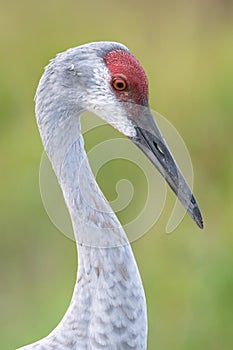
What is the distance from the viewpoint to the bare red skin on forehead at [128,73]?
3.33m

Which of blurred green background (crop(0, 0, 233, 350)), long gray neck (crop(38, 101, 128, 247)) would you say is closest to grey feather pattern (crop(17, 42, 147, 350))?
long gray neck (crop(38, 101, 128, 247))

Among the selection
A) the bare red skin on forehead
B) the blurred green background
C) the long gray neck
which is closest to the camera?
the bare red skin on forehead

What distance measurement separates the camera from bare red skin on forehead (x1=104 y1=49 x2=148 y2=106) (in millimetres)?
3332

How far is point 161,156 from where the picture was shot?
3479mm

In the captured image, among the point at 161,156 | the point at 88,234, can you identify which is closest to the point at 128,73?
the point at 161,156

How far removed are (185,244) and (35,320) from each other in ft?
3.04

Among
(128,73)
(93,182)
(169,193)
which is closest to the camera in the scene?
(128,73)

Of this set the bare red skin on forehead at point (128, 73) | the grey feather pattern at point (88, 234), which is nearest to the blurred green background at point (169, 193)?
the grey feather pattern at point (88, 234)

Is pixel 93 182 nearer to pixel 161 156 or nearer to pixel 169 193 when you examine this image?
pixel 161 156

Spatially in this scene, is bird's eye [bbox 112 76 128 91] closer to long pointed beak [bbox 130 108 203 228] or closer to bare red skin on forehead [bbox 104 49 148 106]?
bare red skin on forehead [bbox 104 49 148 106]

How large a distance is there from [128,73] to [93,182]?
1.27 ft

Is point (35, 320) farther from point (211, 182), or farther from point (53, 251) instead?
point (211, 182)

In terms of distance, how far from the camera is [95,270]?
343cm

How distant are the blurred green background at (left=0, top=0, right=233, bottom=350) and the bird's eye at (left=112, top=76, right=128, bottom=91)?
2226 mm
